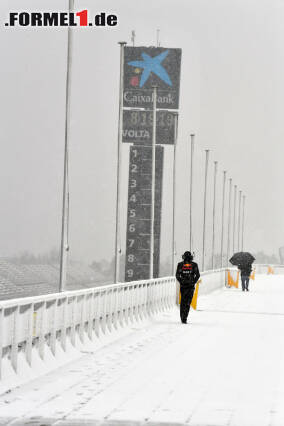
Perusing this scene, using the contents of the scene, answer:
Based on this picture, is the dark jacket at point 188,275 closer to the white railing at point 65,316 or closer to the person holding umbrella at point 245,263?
the white railing at point 65,316

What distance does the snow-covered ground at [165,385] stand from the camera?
11516 mm

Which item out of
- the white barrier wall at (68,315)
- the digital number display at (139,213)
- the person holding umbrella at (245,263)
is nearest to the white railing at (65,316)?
the white barrier wall at (68,315)

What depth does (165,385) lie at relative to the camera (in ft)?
47.5

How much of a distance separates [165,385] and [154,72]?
8780 centimetres

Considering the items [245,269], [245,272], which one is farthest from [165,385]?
[245,272]

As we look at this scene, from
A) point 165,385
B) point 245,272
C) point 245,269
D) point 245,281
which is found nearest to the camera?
point 165,385

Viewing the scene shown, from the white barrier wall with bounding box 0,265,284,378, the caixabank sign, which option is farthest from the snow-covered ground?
the caixabank sign

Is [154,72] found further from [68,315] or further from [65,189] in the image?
[68,315]

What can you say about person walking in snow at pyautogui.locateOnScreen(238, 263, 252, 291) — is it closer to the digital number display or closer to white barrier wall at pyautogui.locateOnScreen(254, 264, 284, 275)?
the digital number display

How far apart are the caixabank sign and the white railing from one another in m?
69.0

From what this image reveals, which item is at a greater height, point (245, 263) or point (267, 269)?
point (245, 263)

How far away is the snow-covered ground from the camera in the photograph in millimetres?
11516

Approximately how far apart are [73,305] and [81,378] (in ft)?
14.1

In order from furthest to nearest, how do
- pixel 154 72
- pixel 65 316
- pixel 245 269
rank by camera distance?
1. pixel 154 72
2. pixel 245 269
3. pixel 65 316
